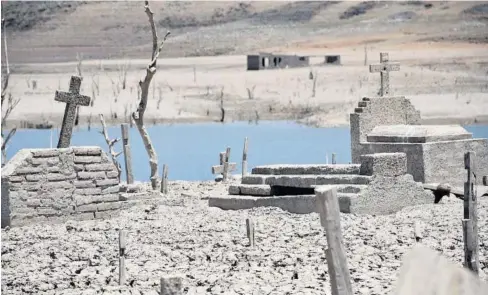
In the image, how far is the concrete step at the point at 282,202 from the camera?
15203mm

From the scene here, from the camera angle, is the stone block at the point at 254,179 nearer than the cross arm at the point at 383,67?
Yes

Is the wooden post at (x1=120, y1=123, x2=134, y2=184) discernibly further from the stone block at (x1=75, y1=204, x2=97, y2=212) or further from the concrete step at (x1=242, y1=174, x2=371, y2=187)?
the stone block at (x1=75, y1=204, x2=97, y2=212)

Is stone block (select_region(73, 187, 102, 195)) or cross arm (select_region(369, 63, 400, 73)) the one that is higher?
cross arm (select_region(369, 63, 400, 73))

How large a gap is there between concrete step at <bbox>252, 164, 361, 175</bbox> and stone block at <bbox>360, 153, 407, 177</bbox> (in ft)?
0.93

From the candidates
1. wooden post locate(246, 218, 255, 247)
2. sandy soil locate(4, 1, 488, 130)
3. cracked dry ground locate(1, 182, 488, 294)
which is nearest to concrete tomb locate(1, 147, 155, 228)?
cracked dry ground locate(1, 182, 488, 294)

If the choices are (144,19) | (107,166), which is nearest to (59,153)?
(107,166)

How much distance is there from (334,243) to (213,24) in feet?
275

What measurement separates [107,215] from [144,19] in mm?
72504

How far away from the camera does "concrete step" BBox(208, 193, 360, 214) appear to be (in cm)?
1520

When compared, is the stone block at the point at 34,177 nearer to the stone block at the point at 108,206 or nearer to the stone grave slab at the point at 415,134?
the stone block at the point at 108,206

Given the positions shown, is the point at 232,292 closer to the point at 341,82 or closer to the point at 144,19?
the point at 341,82

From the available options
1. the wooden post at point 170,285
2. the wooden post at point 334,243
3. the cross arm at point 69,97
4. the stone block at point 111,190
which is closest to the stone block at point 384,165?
the stone block at point 111,190

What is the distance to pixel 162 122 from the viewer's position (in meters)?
46.6

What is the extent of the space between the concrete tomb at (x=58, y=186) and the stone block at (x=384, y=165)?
3.01 meters
